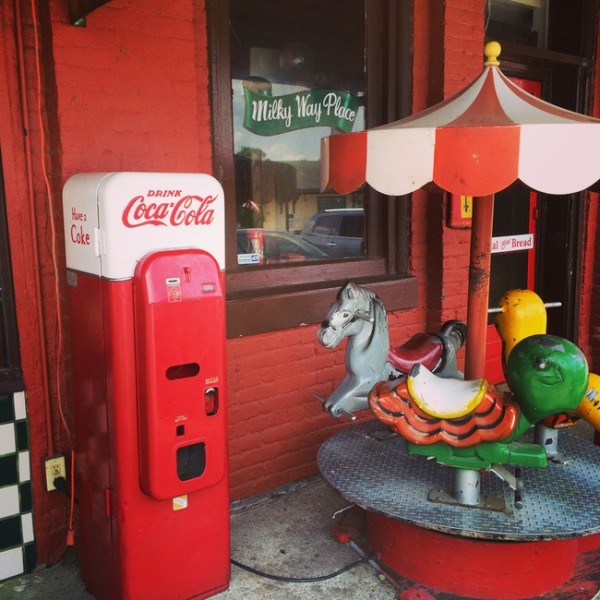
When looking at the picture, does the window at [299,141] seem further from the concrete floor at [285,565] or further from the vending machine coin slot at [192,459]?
the concrete floor at [285,565]

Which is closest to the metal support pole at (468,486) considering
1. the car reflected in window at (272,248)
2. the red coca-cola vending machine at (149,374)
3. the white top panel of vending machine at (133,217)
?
the red coca-cola vending machine at (149,374)

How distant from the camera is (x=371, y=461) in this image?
3.17 metres

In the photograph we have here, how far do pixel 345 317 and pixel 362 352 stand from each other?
0.22 meters

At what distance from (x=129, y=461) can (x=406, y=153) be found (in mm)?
1631

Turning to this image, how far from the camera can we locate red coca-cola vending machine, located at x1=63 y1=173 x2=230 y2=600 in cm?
240

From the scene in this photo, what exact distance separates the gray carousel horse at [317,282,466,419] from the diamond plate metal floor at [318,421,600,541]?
1.15ft

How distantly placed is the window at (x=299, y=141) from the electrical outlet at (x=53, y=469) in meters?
1.12

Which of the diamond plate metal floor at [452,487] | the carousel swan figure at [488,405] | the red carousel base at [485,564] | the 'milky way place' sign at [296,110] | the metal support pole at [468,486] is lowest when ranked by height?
the red carousel base at [485,564]

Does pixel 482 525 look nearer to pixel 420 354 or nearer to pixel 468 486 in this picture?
pixel 468 486

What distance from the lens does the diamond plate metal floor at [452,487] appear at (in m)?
2.57

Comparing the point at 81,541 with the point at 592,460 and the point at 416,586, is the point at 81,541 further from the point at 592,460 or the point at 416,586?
the point at 592,460

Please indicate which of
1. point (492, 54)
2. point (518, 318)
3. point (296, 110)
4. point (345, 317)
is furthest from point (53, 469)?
point (492, 54)

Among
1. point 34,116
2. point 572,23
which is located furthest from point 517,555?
point 572,23

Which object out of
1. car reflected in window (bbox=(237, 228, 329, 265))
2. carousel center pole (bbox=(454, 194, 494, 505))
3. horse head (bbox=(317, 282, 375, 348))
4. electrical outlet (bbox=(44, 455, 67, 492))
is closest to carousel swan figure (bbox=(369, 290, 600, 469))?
carousel center pole (bbox=(454, 194, 494, 505))
